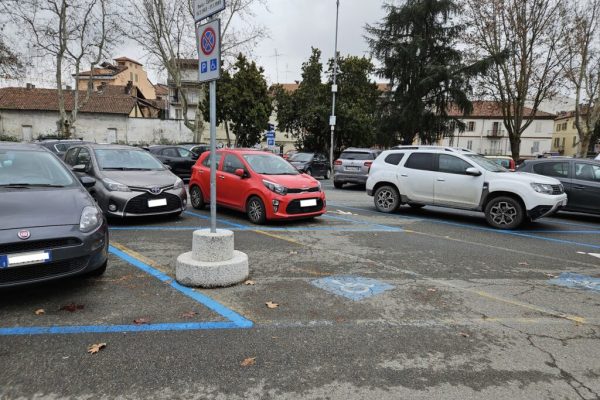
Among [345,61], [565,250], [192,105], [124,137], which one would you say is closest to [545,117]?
[345,61]

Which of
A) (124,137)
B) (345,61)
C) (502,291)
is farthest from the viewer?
(124,137)

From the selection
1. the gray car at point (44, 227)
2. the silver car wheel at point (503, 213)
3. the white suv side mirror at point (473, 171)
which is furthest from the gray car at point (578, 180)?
the gray car at point (44, 227)

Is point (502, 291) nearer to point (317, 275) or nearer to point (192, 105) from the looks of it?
point (317, 275)

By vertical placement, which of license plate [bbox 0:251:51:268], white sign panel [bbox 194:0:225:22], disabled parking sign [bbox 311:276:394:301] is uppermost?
white sign panel [bbox 194:0:225:22]

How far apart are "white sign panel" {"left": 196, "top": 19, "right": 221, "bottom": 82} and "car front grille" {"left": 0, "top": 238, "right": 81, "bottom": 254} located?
227 cm

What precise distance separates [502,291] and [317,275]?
2.23 metres

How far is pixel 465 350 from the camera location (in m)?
3.43

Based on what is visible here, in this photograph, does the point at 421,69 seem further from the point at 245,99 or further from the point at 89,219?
the point at 89,219

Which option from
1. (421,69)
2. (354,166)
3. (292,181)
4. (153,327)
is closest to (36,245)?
(153,327)

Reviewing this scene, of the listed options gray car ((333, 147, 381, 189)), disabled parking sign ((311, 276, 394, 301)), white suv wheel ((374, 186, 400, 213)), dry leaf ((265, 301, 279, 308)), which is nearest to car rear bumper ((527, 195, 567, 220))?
white suv wheel ((374, 186, 400, 213))

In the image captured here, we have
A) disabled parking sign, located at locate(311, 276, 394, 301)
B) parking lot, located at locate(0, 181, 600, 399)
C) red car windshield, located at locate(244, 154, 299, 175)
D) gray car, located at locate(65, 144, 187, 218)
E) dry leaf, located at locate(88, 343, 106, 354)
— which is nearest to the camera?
parking lot, located at locate(0, 181, 600, 399)

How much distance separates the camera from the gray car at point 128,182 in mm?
7719

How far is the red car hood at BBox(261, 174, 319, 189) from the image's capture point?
8.33m

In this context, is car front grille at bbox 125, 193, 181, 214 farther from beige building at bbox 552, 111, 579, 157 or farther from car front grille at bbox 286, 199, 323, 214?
beige building at bbox 552, 111, 579, 157
